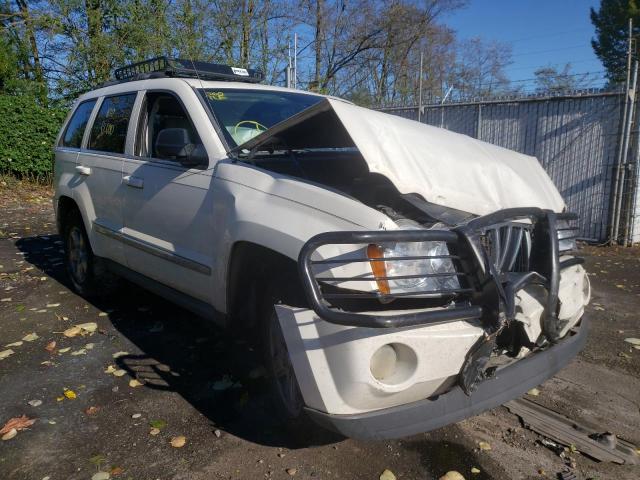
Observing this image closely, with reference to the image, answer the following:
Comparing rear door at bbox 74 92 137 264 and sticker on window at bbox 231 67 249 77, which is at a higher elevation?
sticker on window at bbox 231 67 249 77

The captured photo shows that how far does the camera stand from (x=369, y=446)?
8.91 feet

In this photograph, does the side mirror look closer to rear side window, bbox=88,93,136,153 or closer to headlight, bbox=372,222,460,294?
rear side window, bbox=88,93,136,153

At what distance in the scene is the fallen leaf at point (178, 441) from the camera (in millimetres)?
2713

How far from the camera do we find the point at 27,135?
1281 centimetres

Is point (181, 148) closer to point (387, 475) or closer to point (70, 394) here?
point (70, 394)

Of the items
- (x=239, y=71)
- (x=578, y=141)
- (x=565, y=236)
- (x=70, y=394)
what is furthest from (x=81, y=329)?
(x=578, y=141)

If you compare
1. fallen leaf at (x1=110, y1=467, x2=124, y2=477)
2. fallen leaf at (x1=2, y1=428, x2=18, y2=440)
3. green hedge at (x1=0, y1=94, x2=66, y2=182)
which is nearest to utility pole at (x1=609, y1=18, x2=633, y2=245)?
fallen leaf at (x1=110, y1=467, x2=124, y2=477)

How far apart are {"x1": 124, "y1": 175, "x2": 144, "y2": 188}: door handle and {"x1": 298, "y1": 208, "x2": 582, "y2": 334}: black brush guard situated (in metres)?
2.18

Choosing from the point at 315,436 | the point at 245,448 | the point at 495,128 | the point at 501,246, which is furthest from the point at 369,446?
the point at 495,128

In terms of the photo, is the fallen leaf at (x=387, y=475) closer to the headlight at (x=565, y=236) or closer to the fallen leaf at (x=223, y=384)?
the fallen leaf at (x=223, y=384)

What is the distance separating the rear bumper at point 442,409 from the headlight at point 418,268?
448mm

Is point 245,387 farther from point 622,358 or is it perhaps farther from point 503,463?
point 622,358

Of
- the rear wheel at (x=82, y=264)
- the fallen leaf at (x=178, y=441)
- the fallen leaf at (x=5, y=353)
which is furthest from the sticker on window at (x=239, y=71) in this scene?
the fallen leaf at (x=178, y=441)

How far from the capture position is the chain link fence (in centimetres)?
784
